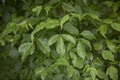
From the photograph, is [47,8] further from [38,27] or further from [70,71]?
[70,71]

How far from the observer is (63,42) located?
51.4 inches

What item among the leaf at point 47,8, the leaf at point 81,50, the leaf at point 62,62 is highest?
the leaf at point 47,8

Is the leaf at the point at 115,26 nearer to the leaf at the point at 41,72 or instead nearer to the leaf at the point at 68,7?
the leaf at the point at 68,7

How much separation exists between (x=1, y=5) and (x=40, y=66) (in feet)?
1.65

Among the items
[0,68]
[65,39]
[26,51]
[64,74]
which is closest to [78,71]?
[64,74]

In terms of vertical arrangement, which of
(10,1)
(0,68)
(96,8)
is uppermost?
(10,1)

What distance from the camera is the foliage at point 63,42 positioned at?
1.33m

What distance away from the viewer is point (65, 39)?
4.33 ft

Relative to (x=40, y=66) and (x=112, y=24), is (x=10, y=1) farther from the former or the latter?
(x=112, y=24)

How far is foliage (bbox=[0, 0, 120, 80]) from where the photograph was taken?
1.33 m

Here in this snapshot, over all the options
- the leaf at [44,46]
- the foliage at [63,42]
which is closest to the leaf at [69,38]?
the foliage at [63,42]

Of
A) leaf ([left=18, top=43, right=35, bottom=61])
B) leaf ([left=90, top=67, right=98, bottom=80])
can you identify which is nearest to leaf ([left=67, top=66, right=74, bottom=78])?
leaf ([left=90, top=67, right=98, bottom=80])

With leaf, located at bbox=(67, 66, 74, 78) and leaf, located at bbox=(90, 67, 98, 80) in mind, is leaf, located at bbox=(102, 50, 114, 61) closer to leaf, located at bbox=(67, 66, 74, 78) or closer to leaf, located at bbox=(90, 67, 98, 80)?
leaf, located at bbox=(90, 67, 98, 80)

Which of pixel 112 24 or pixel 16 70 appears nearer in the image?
pixel 112 24
